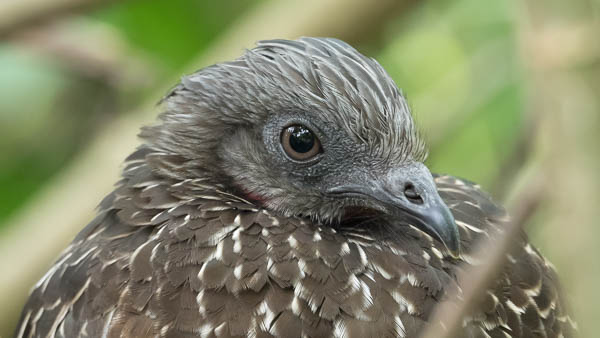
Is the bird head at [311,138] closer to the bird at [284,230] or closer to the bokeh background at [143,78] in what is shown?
the bird at [284,230]

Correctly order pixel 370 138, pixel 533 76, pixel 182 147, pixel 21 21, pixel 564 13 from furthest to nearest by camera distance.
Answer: pixel 21 21, pixel 182 147, pixel 370 138, pixel 533 76, pixel 564 13

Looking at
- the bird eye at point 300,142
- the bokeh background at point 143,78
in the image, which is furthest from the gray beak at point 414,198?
the bokeh background at point 143,78

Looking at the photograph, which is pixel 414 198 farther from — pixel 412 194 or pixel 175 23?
pixel 175 23

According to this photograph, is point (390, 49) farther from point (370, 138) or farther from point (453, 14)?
point (370, 138)

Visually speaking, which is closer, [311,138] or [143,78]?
[311,138]

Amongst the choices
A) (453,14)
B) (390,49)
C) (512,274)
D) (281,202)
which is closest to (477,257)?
(512,274)

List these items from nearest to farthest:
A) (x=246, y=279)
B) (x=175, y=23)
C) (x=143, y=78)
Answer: (x=246, y=279), (x=143, y=78), (x=175, y=23)

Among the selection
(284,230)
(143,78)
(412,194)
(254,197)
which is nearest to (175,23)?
(143,78)
